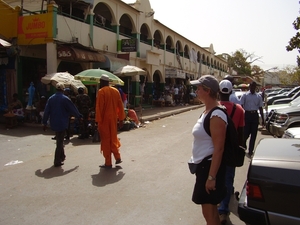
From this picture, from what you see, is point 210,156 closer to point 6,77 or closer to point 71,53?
point 71,53

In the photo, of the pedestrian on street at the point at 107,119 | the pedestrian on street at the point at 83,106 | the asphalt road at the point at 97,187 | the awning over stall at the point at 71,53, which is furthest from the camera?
the awning over stall at the point at 71,53

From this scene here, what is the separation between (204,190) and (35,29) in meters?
12.4

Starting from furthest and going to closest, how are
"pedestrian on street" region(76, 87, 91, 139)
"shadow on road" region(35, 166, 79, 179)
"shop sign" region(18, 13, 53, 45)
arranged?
"shop sign" region(18, 13, 53, 45) → "pedestrian on street" region(76, 87, 91, 139) → "shadow on road" region(35, 166, 79, 179)

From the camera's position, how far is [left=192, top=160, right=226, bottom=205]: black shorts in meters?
2.62

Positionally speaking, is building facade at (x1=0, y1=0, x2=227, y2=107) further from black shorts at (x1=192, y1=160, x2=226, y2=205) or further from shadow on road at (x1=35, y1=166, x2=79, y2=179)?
black shorts at (x1=192, y1=160, x2=226, y2=205)

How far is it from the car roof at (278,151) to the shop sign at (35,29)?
438 inches

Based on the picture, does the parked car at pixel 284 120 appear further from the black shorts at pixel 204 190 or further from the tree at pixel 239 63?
the tree at pixel 239 63

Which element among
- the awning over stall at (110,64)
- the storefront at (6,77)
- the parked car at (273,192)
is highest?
the awning over stall at (110,64)

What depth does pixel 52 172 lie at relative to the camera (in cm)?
586

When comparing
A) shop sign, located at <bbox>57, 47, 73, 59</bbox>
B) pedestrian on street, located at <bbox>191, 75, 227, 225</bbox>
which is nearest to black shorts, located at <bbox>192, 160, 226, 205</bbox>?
pedestrian on street, located at <bbox>191, 75, 227, 225</bbox>

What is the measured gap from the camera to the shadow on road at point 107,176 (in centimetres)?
521

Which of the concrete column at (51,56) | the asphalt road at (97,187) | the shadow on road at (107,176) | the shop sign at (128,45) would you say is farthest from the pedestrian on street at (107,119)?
the shop sign at (128,45)

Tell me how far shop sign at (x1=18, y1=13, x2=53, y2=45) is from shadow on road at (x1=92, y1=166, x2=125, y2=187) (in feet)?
28.1

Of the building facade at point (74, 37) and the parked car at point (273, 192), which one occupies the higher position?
the building facade at point (74, 37)
